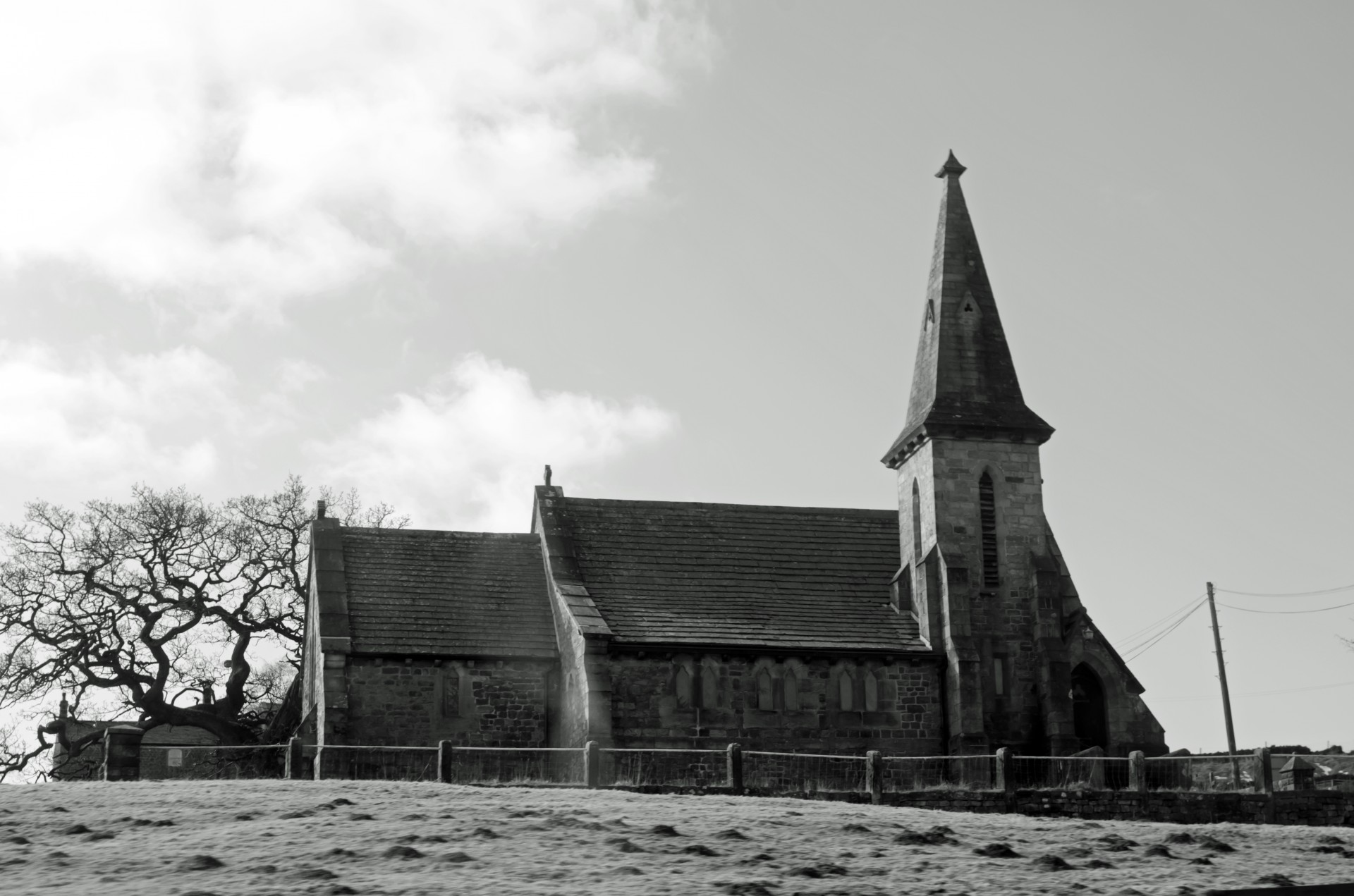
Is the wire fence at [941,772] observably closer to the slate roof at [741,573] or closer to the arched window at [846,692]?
the arched window at [846,692]

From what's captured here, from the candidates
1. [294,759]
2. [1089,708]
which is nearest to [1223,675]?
[1089,708]

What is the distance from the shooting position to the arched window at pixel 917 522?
3900 cm

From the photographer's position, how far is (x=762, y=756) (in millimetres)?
33250

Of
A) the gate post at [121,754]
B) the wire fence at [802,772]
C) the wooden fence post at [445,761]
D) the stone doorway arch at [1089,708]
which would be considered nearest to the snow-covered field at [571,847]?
the wooden fence post at [445,761]

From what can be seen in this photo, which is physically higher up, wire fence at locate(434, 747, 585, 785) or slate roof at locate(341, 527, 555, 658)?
slate roof at locate(341, 527, 555, 658)

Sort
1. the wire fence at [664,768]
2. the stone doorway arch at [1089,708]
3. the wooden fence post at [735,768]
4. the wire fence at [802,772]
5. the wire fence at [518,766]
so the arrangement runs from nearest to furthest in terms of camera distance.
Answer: the wooden fence post at [735,768], the wire fence at [518,766], the wire fence at [802,772], the wire fence at [664,768], the stone doorway arch at [1089,708]

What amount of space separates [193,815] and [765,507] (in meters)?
22.6

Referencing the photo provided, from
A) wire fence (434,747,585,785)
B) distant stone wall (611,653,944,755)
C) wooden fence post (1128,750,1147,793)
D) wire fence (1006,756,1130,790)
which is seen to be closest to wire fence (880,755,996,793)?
wire fence (1006,756,1130,790)

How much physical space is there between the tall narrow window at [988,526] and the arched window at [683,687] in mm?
7467

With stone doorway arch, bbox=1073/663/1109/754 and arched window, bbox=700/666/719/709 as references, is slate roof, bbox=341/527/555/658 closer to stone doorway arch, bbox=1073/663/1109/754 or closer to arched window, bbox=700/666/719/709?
arched window, bbox=700/666/719/709

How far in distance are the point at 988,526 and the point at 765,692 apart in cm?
686

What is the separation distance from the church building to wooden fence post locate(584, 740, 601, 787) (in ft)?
14.7

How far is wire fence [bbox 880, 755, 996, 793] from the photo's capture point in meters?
33.2

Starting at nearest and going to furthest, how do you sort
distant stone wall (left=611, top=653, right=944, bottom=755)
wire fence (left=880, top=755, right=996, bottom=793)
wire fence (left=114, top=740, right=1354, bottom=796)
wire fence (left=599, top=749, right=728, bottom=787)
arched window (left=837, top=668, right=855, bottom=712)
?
wire fence (left=114, top=740, right=1354, bottom=796), wire fence (left=599, top=749, right=728, bottom=787), wire fence (left=880, top=755, right=996, bottom=793), distant stone wall (left=611, top=653, right=944, bottom=755), arched window (left=837, top=668, right=855, bottom=712)
